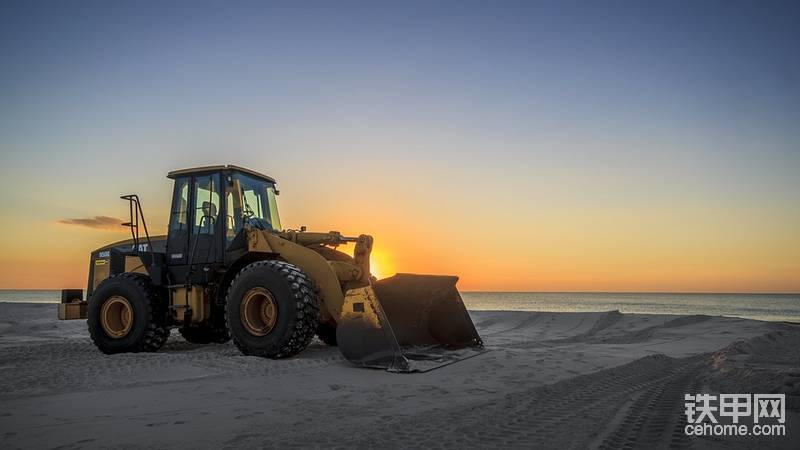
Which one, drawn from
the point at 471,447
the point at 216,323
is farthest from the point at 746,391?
the point at 216,323

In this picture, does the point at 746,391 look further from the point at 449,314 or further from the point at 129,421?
the point at 129,421

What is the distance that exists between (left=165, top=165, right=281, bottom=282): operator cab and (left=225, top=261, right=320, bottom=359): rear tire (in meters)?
1.29

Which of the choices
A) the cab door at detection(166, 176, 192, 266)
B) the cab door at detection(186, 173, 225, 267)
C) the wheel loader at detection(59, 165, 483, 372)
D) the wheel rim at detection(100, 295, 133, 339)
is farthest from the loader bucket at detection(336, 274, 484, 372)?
the wheel rim at detection(100, 295, 133, 339)

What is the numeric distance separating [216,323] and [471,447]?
23.0 feet

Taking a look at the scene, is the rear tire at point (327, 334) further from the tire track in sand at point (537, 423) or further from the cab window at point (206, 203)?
the tire track in sand at point (537, 423)

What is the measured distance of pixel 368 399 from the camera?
15.8ft

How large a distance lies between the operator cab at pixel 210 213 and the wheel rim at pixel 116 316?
96 cm

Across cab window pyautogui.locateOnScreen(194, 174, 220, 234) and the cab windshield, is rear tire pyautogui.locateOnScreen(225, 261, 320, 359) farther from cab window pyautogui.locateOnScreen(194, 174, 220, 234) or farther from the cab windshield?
cab window pyautogui.locateOnScreen(194, 174, 220, 234)

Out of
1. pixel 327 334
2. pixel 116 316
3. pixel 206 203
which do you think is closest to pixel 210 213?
pixel 206 203

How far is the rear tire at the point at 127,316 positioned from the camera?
8.65 metres

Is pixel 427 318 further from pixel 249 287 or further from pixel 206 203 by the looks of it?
pixel 206 203

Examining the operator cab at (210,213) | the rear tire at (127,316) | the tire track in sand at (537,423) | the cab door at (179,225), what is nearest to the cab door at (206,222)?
the operator cab at (210,213)

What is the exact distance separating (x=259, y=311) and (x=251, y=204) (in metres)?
2.32

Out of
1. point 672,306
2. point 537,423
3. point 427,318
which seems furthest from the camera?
point 672,306
